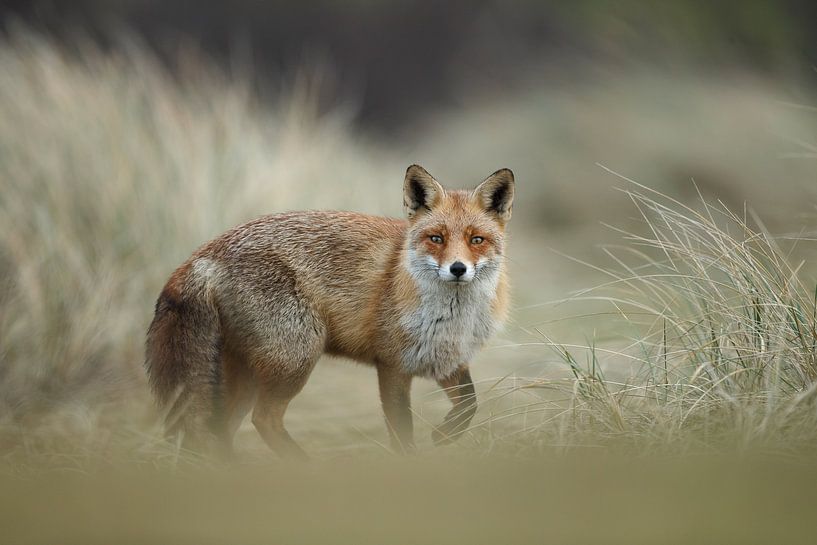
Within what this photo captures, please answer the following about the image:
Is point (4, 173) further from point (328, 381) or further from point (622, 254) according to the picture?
point (622, 254)

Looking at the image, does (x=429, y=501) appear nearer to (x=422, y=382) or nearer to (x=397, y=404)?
(x=397, y=404)

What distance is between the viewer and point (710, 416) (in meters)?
2.91

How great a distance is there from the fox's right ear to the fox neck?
8.0 inches

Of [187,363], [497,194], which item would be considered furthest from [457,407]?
[187,363]

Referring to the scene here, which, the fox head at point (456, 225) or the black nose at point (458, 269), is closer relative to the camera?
the black nose at point (458, 269)

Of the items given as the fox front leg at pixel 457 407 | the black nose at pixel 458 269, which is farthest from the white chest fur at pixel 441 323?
the black nose at pixel 458 269

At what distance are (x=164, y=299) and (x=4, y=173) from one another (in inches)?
79.7

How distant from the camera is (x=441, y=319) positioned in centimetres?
361

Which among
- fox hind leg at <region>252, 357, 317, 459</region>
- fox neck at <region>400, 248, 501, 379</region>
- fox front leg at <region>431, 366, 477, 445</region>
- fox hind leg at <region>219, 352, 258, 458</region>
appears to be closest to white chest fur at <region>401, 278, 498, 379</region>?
fox neck at <region>400, 248, 501, 379</region>

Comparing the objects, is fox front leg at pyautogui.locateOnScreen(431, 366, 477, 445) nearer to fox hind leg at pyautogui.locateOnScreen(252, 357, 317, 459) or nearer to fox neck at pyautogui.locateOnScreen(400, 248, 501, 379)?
fox neck at pyautogui.locateOnScreen(400, 248, 501, 379)

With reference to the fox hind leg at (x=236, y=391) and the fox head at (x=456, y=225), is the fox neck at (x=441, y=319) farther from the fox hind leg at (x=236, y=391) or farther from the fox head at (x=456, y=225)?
the fox hind leg at (x=236, y=391)

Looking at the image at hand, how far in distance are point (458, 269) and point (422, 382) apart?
6.71 feet

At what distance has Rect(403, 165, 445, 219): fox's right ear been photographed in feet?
12.0

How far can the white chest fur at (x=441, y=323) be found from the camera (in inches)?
142
